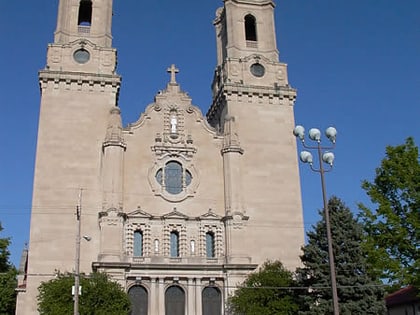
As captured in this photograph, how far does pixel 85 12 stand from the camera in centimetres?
4981

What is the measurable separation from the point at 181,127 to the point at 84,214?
10.1m

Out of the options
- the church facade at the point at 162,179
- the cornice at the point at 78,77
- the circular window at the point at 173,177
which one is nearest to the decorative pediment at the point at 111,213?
the church facade at the point at 162,179

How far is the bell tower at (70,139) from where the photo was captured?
128 feet

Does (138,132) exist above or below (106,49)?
below

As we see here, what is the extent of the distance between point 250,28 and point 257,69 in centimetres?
599

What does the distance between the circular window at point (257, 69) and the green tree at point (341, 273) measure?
59.0ft

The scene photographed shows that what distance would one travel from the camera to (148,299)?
3759 cm

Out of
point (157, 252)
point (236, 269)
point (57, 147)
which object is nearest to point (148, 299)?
point (157, 252)

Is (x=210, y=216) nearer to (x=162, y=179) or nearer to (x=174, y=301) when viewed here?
(x=162, y=179)

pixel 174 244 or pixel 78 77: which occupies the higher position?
pixel 78 77

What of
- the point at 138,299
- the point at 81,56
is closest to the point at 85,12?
the point at 81,56

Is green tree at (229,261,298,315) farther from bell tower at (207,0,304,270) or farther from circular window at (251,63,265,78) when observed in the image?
circular window at (251,63,265,78)

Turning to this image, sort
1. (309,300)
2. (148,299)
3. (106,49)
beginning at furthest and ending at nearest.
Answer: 1. (106,49)
2. (148,299)
3. (309,300)

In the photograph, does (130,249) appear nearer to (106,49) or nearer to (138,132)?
(138,132)
